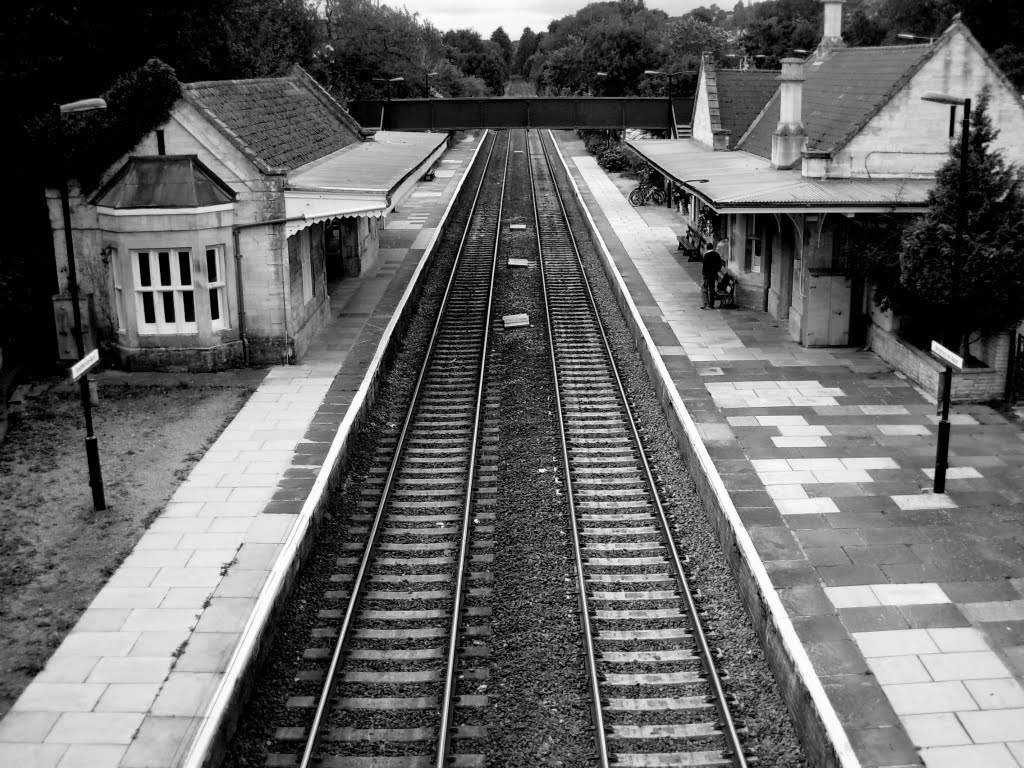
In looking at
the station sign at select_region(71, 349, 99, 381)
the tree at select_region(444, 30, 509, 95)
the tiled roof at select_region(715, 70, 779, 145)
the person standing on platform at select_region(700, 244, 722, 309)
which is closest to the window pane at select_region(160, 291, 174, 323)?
the station sign at select_region(71, 349, 99, 381)

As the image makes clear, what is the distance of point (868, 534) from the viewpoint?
14250 millimetres

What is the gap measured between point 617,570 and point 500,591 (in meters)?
1.63

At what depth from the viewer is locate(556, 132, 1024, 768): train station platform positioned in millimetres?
10297

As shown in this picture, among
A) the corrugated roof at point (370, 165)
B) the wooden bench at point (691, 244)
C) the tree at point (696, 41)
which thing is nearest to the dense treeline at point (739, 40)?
the tree at point (696, 41)

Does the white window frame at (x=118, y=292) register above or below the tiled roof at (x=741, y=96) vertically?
below

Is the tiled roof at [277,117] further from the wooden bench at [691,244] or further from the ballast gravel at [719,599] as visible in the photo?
the wooden bench at [691,244]

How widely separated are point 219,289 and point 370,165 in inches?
318

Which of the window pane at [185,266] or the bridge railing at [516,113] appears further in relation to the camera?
the bridge railing at [516,113]

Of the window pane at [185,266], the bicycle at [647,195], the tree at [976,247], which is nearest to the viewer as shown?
the tree at [976,247]

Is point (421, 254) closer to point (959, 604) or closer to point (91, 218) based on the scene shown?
point (91, 218)

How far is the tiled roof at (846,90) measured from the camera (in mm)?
24266

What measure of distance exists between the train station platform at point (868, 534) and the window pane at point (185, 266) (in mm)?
9861

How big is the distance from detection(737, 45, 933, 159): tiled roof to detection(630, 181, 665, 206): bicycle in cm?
1297

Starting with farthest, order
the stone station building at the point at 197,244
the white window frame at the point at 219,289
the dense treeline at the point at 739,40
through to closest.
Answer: the dense treeline at the point at 739,40 < the white window frame at the point at 219,289 < the stone station building at the point at 197,244
